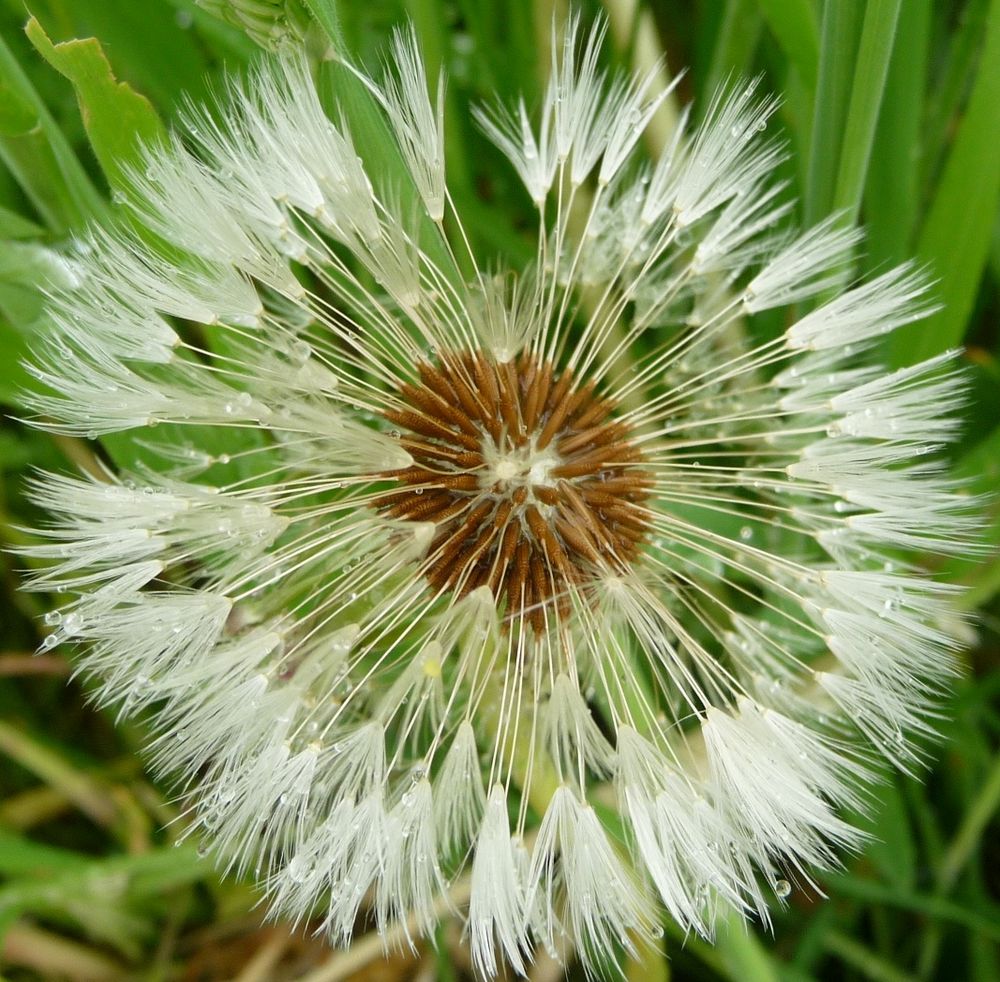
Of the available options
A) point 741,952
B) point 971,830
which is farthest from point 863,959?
point 741,952

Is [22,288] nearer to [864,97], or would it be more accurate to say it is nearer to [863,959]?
[864,97]

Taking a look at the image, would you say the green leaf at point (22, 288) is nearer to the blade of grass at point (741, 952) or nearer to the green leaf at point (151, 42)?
the green leaf at point (151, 42)

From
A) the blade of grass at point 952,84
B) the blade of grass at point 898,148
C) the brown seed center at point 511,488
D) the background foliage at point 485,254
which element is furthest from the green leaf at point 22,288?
the blade of grass at point 952,84

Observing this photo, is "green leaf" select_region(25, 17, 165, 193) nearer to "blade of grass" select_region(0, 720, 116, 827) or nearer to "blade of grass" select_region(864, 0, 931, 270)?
"blade of grass" select_region(864, 0, 931, 270)

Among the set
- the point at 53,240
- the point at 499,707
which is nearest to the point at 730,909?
the point at 499,707

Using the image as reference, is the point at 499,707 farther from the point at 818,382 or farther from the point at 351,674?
the point at 818,382
